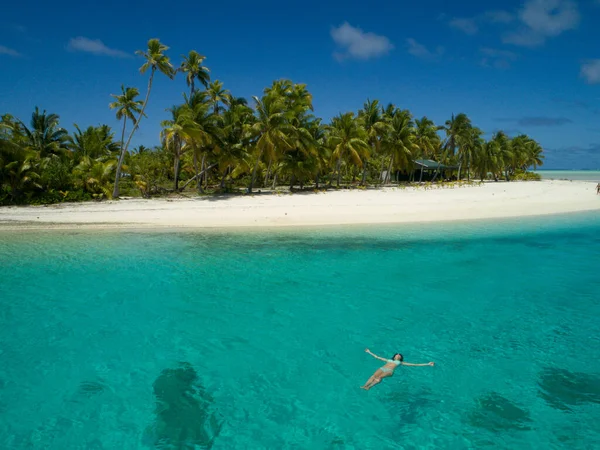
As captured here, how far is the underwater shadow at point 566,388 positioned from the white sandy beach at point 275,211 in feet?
53.2

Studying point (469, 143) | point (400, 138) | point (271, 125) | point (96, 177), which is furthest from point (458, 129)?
point (96, 177)

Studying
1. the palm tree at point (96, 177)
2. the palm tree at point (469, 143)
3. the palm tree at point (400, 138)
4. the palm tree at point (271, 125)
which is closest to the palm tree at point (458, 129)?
the palm tree at point (469, 143)

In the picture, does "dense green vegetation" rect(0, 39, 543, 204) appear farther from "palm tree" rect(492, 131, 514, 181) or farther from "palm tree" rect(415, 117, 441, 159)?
"palm tree" rect(492, 131, 514, 181)

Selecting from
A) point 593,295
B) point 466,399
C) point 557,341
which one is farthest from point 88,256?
point 593,295

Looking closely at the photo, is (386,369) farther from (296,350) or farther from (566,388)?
(566,388)

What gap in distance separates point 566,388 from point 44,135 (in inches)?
1519

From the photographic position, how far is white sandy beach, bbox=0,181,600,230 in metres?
22.3

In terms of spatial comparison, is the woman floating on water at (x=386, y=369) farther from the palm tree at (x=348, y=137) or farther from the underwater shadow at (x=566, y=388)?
the palm tree at (x=348, y=137)

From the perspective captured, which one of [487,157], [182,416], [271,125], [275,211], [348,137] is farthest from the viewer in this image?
[487,157]

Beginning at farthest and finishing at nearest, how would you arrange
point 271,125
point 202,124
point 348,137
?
point 348,137
point 271,125
point 202,124

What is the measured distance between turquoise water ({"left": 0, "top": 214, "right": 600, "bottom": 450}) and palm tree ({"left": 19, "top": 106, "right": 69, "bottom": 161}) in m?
21.5

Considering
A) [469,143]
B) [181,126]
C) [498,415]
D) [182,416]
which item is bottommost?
[182,416]

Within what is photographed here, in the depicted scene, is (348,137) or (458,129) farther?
(458,129)

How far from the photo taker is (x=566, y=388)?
6355 millimetres
